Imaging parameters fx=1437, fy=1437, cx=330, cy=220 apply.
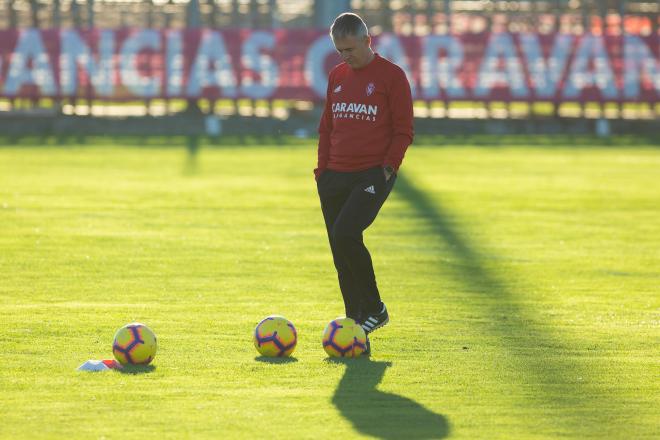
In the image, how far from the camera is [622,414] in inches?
307

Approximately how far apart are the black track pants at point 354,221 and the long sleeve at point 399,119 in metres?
0.14

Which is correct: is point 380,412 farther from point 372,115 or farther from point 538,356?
point 372,115

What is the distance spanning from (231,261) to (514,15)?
23740mm

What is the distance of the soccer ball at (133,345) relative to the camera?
871 cm

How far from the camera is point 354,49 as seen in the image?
30.1ft

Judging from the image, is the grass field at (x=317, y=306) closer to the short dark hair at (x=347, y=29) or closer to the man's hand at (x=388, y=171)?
the man's hand at (x=388, y=171)

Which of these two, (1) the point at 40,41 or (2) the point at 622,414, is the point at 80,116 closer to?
(1) the point at 40,41

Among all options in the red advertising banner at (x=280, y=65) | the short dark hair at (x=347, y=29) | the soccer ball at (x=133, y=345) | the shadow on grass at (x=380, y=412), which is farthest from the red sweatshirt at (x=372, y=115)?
the red advertising banner at (x=280, y=65)

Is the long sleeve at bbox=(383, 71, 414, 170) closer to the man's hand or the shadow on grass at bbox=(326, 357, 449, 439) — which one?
the man's hand

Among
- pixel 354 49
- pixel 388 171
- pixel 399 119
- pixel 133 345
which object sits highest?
pixel 354 49

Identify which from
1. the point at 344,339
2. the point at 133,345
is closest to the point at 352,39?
the point at 344,339

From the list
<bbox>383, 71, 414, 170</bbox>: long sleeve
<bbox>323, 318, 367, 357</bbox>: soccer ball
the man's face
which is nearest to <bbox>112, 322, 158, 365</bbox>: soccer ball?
<bbox>323, 318, 367, 357</bbox>: soccer ball

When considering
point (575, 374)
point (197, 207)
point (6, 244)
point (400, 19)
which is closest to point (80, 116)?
point (400, 19)

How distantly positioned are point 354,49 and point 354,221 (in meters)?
1.12
